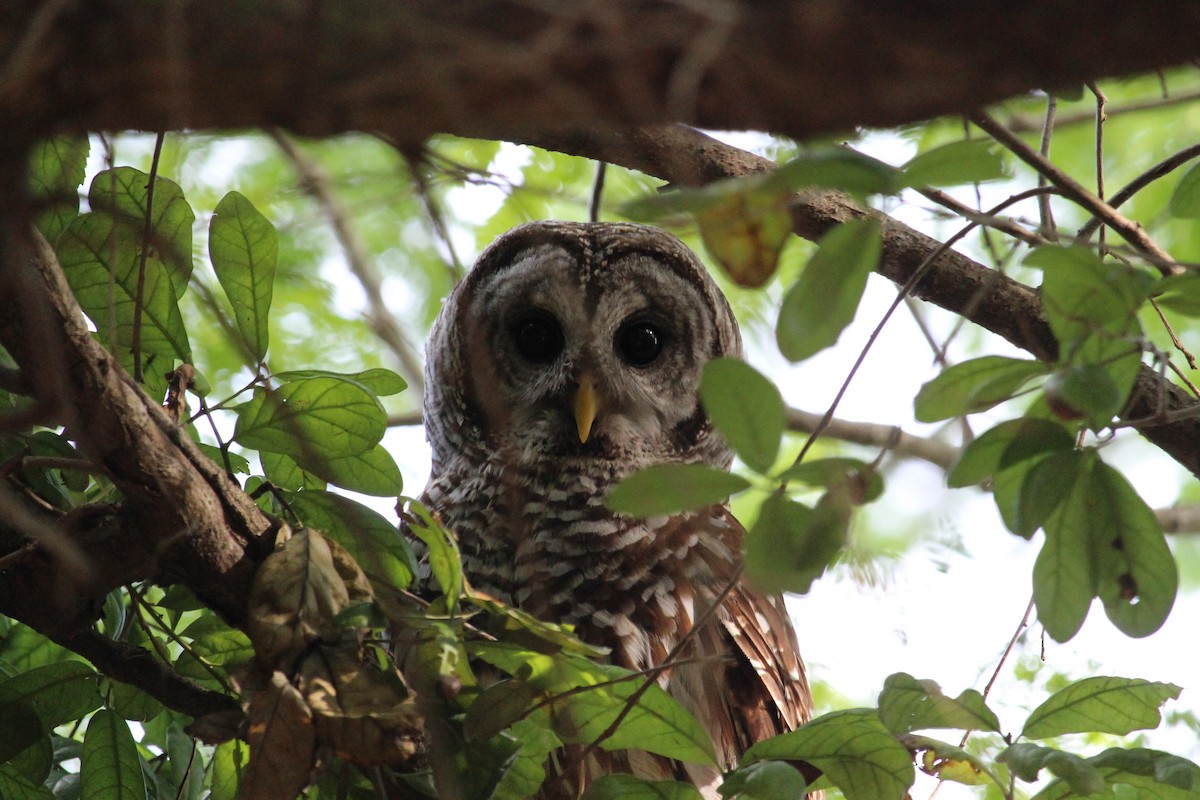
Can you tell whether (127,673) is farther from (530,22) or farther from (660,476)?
(530,22)

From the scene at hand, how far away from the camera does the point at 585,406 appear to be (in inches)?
120

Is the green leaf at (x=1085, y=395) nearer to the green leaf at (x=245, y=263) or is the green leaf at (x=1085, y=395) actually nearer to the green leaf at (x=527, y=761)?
the green leaf at (x=527, y=761)

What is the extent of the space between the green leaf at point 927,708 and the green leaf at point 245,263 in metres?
1.10

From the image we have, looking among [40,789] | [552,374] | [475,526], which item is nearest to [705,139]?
[552,374]

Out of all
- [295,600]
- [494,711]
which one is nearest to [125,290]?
[295,600]

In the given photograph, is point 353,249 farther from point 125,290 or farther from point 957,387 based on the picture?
point 957,387

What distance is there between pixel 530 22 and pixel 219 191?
285cm

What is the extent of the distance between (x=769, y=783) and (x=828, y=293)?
0.67 m

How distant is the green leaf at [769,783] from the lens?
55.0 inches

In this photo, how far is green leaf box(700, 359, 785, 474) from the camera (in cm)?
122

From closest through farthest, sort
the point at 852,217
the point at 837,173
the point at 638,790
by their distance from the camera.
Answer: the point at 837,173
the point at 638,790
the point at 852,217

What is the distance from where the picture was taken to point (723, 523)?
2812mm

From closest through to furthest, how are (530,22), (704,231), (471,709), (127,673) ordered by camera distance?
(530,22) < (704,231) < (471,709) < (127,673)

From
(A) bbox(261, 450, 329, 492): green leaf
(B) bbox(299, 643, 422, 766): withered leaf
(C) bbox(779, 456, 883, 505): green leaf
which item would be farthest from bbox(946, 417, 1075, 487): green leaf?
(A) bbox(261, 450, 329, 492): green leaf
